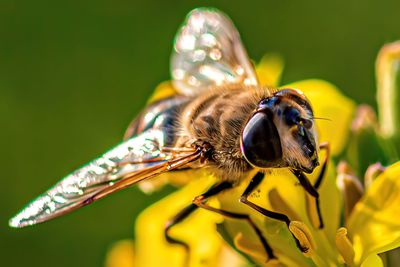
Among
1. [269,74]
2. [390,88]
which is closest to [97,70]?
[269,74]

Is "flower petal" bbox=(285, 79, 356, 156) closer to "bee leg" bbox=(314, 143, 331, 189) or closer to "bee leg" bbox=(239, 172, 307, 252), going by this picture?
"bee leg" bbox=(314, 143, 331, 189)

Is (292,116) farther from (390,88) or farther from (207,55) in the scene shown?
(207,55)

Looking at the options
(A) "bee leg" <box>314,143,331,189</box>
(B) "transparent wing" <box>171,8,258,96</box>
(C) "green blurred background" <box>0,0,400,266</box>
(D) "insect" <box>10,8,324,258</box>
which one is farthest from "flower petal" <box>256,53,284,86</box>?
(C) "green blurred background" <box>0,0,400,266</box>

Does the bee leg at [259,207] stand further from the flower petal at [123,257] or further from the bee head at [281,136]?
the flower petal at [123,257]

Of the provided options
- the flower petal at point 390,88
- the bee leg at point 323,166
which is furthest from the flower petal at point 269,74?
the bee leg at point 323,166

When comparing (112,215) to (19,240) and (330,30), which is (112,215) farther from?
(330,30)

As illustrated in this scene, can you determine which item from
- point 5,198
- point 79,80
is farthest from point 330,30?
point 5,198

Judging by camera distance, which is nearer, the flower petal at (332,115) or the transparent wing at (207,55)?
the flower petal at (332,115)

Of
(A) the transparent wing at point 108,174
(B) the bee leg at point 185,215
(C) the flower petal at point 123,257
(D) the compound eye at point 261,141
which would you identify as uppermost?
(D) the compound eye at point 261,141
